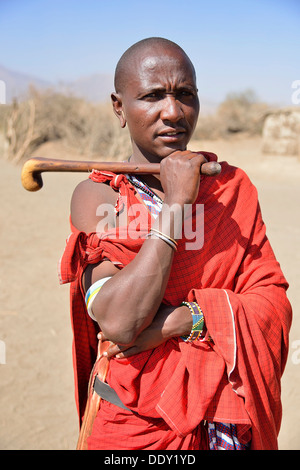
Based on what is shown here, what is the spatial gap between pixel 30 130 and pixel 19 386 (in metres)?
15.6

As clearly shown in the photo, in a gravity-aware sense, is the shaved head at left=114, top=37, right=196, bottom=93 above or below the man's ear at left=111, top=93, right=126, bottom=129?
above

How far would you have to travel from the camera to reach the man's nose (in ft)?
5.16

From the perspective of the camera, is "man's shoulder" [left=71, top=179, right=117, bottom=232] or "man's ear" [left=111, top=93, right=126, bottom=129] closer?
"man's shoulder" [left=71, top=179, right=117, bottom=232]

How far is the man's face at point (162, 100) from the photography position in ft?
5.25

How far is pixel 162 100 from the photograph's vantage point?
1612mm

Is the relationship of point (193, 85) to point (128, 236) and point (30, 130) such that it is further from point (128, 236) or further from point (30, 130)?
point (30, 130)

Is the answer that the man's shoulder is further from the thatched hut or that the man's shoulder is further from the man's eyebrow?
the thatched hut

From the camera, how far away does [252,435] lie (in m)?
1.59

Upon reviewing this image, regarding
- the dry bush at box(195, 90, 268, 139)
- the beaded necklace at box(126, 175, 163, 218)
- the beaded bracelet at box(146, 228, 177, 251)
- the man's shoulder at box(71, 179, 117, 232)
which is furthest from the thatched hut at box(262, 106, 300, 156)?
the beaded bracelet at box(146, 228, 177, 251)

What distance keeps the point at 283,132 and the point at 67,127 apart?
9564 millimetres

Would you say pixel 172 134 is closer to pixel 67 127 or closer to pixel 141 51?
pixel 141 51

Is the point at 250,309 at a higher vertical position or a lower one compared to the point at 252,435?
higher

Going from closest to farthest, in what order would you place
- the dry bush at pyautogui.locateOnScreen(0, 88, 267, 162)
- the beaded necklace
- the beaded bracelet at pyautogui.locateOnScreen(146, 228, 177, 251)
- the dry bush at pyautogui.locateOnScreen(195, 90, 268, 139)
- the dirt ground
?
the beaded bracelet at pyautogui.locateOnScreen(146, 228, 177, 251)
the beaded necklace
the dirt ground
the dry bush at pyautogui.locateOnScreen(0, 88, 267, 162)
the dry bush at pyautogui.locateOnScreen(195, 90, 268, 139)
